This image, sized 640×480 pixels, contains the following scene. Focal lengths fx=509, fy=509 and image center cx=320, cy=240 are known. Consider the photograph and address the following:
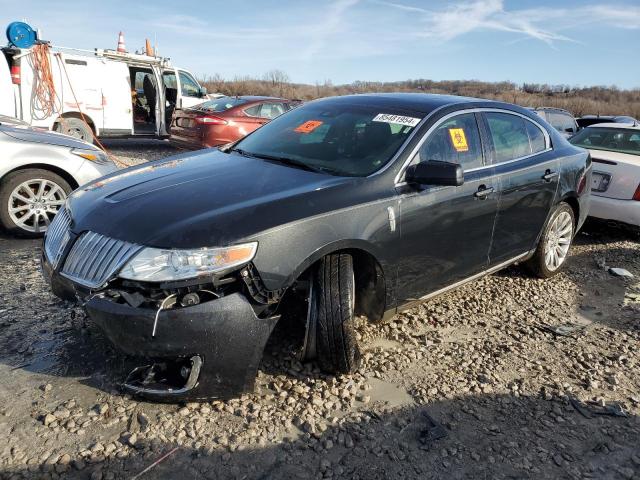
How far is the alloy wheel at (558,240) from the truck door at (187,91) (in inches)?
387

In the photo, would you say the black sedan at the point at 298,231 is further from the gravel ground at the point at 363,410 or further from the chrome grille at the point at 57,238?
the gravel ground at the point at 363,410

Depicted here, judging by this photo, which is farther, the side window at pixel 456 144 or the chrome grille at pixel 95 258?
the side window at pixel 456 144

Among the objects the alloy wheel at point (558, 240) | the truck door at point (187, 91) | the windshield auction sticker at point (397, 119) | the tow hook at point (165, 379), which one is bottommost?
the tow hook at point (165, 379)

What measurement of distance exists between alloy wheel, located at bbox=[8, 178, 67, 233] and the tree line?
31.1 metres

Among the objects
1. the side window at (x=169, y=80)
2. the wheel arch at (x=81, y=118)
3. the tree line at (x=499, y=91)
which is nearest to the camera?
the wheel arch at (x=81, y=118)

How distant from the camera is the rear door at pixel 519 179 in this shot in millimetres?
3998

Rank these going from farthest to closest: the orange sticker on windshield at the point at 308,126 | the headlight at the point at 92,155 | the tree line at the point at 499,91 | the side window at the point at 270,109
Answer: the tree line at the point at 499,91, the side window at the point at 270,109, the headlight at the point at 92,155, the orange sticker on windshield at the point at 308,126

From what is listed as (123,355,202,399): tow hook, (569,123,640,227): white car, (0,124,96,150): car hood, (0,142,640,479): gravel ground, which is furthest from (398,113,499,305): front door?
(0,124,96,150): car hood

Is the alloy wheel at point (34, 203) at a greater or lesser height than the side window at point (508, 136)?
lesser

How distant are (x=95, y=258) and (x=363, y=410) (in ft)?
5.38

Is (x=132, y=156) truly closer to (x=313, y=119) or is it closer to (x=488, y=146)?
(x=313, y=119)

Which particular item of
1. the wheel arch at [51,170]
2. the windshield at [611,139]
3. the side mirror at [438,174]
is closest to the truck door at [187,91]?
the wheel arch at [51,170]

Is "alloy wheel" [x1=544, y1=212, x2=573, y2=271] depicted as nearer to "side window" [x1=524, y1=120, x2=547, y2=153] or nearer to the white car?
"side window" [x1=524, y1=120, x2=547, y2=153]

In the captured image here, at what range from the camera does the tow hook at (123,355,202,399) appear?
2469 millimetres
